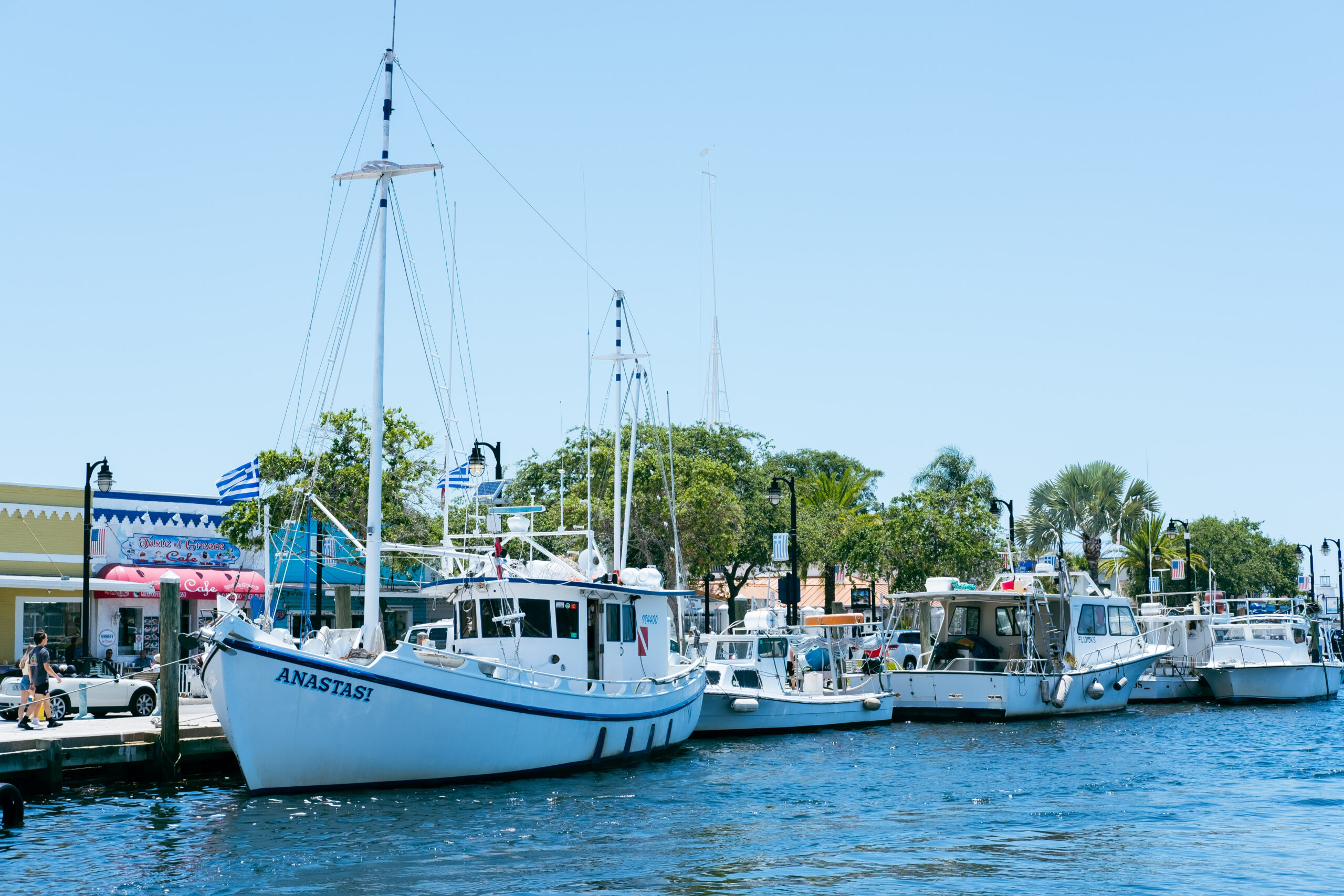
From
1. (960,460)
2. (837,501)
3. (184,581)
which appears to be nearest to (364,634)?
(184,581)

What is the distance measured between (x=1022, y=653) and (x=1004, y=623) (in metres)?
0.95

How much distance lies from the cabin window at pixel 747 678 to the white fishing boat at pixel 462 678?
12.6 ft

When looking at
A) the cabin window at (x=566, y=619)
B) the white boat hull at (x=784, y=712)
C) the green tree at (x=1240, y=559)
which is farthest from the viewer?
the green tree at (x=1240, y=559)

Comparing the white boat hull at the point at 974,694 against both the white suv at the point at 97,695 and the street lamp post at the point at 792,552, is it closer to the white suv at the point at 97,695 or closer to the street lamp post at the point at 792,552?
the street lamp post at the point at 792,552

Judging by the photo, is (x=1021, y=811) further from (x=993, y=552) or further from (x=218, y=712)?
(x=993, y=552)

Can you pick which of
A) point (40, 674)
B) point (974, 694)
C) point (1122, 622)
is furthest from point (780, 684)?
point (40, 674)

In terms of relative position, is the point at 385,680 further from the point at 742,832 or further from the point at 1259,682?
the point at 1259,682

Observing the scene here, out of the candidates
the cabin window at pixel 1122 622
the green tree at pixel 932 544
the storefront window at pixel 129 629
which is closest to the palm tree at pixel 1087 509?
the green tree at pixel 932 544

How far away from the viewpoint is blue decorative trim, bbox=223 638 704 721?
19.3 metres

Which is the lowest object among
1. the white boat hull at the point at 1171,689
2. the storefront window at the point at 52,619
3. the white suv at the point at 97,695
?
the white boat hull at the point at 1171,689

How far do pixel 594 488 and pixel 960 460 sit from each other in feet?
80.8

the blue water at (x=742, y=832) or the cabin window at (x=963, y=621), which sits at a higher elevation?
the cabin window at (x=963, y=621)

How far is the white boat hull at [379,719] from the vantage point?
19.4m

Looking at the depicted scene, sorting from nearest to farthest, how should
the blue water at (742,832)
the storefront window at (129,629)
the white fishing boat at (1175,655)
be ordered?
1. the blue water at (742,832)
2. the storefront window at (129,629)
3. the white fishing boat at (1175,655)
